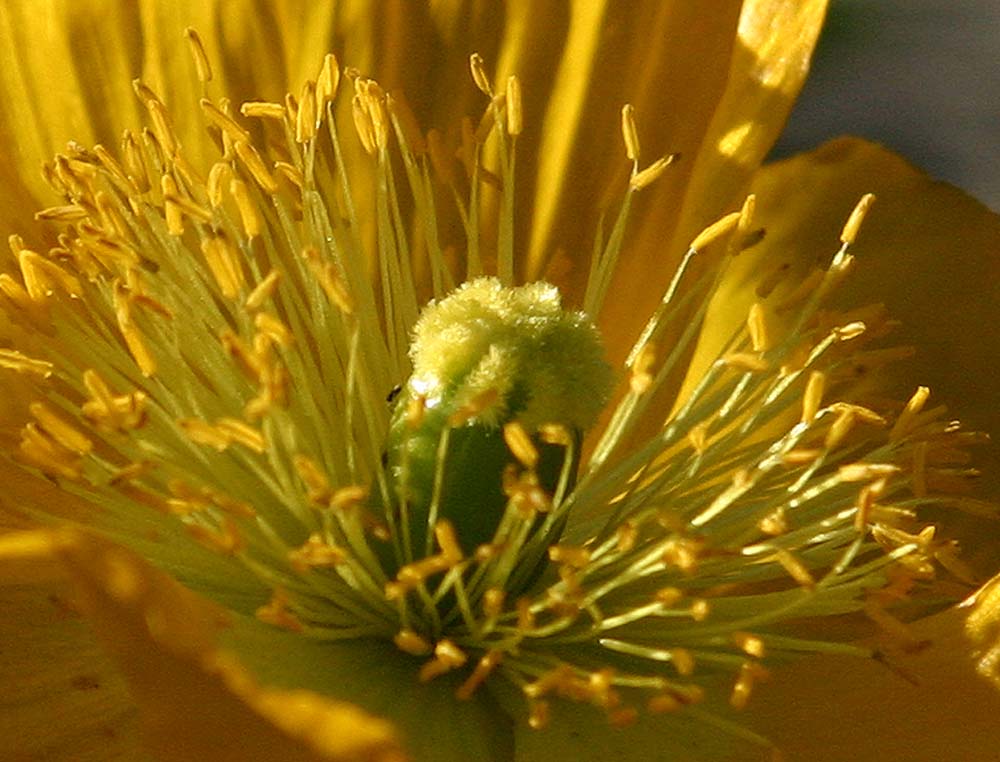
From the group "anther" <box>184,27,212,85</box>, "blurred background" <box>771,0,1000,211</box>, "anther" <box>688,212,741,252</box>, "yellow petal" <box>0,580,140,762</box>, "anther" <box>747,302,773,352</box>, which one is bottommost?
"blurred background" <box>771,0,1000,211</box>

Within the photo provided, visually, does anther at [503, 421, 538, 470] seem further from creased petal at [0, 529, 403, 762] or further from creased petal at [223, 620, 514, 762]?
→ creased petal at [0, 529, 403, 762]

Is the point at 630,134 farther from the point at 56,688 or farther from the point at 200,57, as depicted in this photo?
the point at 56,688

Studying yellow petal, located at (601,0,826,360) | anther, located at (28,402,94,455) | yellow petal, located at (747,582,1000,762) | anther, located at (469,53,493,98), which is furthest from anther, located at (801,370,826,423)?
anther, located at (28,402,94,455)

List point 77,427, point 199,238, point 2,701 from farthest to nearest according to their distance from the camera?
point 199,238, point 77,427, point 2,701

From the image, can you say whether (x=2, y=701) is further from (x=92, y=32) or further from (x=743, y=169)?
(x=743, y=169)

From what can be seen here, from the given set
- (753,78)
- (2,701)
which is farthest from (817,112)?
(2,701)

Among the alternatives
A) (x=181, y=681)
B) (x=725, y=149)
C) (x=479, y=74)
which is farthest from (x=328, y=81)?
(x=181, y=681)

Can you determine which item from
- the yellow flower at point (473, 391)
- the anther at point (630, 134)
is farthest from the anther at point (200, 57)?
the anther at point (630, 134)
